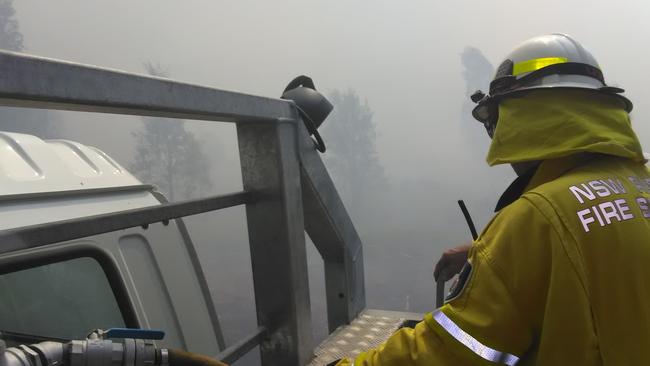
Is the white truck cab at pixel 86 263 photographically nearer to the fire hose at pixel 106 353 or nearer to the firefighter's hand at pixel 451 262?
the fire hose at pixel 106 353

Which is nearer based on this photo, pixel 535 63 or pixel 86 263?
pixel 535 63

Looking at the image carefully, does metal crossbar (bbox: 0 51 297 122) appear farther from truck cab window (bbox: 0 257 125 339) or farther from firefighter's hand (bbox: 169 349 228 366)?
truck cab window (bbox: 0 257 125 339)

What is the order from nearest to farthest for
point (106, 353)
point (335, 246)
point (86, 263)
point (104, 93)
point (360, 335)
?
1. point (106, 353)
2. point (104, 93)
3. point (86, 263)
4. point (360, 335)
5. point (335, 246)

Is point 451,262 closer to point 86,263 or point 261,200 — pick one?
point 261,200

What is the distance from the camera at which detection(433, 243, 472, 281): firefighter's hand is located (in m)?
2.00

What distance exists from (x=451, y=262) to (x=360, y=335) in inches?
36.5

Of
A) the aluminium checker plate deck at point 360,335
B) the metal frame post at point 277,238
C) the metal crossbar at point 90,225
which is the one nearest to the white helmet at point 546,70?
the metal frame post at point 277,238

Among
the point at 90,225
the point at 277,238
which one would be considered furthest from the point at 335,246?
the point at 90,225

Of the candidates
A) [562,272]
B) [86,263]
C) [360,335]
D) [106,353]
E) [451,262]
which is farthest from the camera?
[360,335]

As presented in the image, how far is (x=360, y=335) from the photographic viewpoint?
2730 millimetres

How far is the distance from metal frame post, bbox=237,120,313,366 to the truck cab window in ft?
2.08

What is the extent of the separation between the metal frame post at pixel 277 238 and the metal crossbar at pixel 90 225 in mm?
335

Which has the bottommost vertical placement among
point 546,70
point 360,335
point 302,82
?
point 360,335

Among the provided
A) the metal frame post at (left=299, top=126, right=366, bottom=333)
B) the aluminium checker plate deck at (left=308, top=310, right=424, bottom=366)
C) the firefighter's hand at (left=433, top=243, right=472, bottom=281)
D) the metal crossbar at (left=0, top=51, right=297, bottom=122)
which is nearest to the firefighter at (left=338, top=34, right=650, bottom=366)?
the firefighter's hand at (left=433, top=243, right=472, bottom=281)
